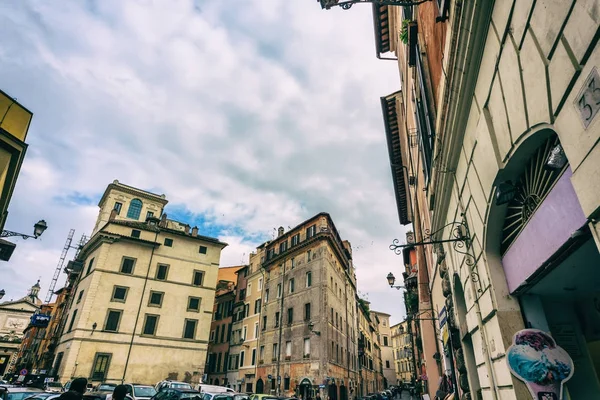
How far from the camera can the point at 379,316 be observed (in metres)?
82.1

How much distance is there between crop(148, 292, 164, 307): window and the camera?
3394 cm

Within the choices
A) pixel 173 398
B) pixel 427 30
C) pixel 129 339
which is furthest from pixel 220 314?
pixel 427 30

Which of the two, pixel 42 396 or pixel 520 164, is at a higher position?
pixel 520 164

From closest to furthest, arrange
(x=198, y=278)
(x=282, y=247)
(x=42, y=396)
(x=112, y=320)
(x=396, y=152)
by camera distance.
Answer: (x=42, y=396)
(x=396, y=152)
(x=112, y=320)
(x=198, y=278)
(x=282, y=247)

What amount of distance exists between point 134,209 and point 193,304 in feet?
53.4

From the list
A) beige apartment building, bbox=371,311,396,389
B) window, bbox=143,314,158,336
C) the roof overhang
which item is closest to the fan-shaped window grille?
the roof overhang

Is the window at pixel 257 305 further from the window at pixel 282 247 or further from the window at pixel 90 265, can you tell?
the window at pixel 90 265

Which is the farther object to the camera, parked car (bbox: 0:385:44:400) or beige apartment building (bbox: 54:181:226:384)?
beige apartment building (bbox: 54:181:226:384)

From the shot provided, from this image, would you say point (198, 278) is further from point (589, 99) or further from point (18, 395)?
point (589, 99)

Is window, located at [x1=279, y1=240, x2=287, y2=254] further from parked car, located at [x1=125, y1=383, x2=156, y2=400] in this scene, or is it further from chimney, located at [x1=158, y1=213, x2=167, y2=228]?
parked car, located at [x1=125, y1=383, x2=156, y2=400]

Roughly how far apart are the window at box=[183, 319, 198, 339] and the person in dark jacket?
3198 cm

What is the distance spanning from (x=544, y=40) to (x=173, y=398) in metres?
15.1

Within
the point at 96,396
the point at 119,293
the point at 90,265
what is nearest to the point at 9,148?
the point at 96,396

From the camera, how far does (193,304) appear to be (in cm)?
3616
